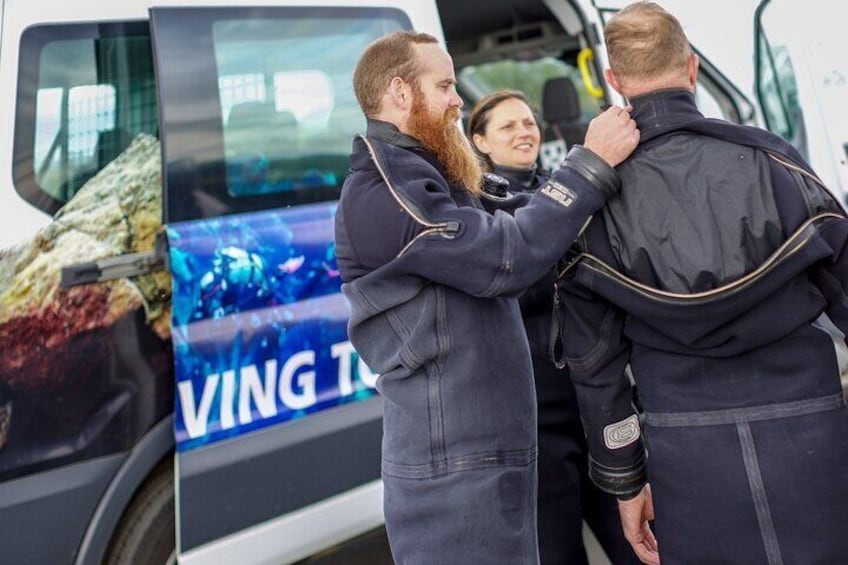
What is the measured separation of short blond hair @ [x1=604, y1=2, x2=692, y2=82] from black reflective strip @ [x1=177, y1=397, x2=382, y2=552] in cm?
127

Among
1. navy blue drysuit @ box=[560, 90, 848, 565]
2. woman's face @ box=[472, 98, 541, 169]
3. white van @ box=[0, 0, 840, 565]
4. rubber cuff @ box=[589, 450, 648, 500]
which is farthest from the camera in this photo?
woman's face @ box=[472, 98, 541, 169]

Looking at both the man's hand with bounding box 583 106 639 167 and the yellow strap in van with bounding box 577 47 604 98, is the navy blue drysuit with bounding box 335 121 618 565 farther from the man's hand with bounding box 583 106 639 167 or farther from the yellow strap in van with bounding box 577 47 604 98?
the yellow strap in van with bounding box 577 47 604 98

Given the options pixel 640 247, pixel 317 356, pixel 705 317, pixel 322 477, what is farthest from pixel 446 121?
pixel 322 477

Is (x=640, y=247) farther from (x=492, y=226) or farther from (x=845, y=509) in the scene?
(x=845, y=509)

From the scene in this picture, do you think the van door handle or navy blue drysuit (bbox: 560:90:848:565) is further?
the van door handle

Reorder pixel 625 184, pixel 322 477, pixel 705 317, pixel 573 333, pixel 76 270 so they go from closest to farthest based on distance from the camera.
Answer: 1. pixel 705 317
2. pixel 625 184
3. pixel 573 333
4. pixel 76 270
5. pixel 322 477

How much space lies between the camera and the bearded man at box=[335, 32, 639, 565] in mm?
1434

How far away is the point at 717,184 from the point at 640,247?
0.55 feet

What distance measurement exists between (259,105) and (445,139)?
87 cm

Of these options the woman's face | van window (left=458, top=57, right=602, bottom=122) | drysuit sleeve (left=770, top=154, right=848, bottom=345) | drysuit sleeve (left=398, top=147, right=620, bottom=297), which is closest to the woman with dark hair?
the woman's face

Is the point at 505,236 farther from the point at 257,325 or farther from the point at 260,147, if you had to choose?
the point at 260,147

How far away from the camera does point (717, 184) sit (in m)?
1.39

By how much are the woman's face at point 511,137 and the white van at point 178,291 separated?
407 mm

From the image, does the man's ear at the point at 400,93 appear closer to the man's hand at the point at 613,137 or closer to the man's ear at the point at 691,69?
the man's hand at the point at 613,137
